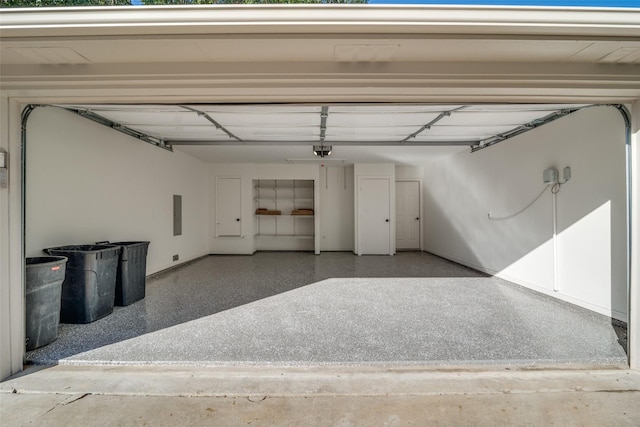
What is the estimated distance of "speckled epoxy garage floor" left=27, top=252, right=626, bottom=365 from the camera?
Result: 6.91 ft

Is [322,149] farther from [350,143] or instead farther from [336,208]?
[336,208]

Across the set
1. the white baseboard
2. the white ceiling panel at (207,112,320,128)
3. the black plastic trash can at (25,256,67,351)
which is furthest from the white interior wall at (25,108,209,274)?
the white ceiling panel at (207,112,320,128)

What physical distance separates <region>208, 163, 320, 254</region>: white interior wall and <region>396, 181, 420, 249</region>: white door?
2.31m

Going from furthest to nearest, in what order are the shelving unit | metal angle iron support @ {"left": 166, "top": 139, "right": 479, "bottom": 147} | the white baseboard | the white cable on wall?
the shelving unit
metal angle iron support @ {"left": 166, "top": 139, "right": 479, "bottom": 147}
the white baseboard
the white cable on wall

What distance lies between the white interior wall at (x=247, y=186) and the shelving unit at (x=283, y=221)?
57cm

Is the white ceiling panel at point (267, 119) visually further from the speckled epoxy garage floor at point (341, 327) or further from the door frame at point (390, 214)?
the door frame at point (390, 214)

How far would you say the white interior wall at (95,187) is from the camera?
8.99 ft

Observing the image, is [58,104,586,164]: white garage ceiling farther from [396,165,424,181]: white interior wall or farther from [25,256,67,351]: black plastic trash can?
[396,165,424,181]: white interior wall

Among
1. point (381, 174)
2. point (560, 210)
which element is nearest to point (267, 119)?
point (560, 210)

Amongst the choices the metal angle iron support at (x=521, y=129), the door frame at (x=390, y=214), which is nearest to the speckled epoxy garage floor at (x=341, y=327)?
the metal angle iron support at (x=521, y=129)

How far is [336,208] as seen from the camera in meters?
7.60

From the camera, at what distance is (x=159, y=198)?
4789 millimetres

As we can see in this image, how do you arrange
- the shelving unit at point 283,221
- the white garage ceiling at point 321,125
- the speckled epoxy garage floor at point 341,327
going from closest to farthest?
the speckled epoxy garage floor at point 341,327
the white garage ceiling at point 321,125
the shelving unit at point 283,221

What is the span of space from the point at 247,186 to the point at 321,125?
3804mm
